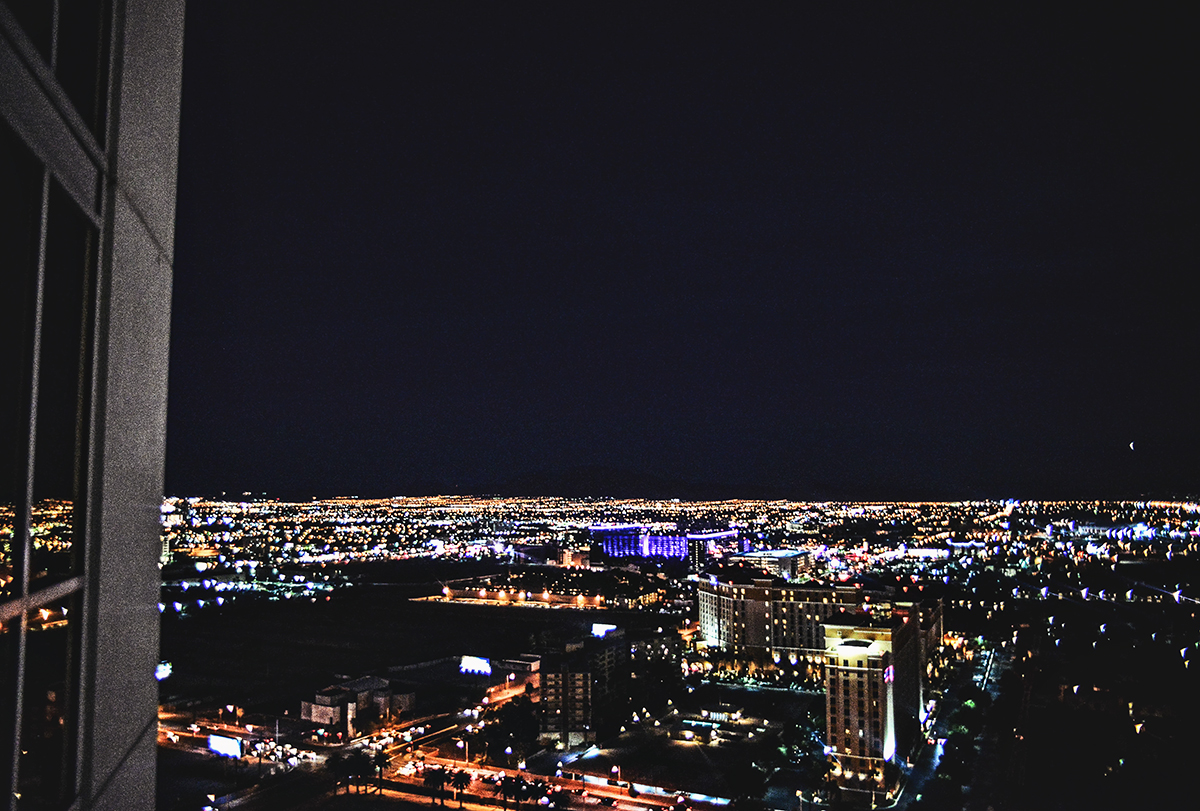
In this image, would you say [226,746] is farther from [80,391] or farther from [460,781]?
[80,391]

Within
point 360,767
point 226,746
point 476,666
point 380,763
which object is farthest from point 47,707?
point 476,666

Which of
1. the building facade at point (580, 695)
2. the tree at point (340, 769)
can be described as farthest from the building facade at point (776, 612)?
the tree at point (340, 769)

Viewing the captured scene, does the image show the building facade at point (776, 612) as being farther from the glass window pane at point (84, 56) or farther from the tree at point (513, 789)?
the glass window pane at point (84, 56)

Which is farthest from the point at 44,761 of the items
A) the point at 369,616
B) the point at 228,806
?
the point at 369,616

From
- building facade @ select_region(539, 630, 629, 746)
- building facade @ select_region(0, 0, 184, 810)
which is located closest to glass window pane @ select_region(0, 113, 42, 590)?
building facade @ select_region(0, 0, 184, 810)

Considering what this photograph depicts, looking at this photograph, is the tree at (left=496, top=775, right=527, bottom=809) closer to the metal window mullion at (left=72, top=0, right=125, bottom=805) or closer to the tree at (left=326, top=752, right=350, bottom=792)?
the tree at (left=326, top=752, right=350, bottom=792)
